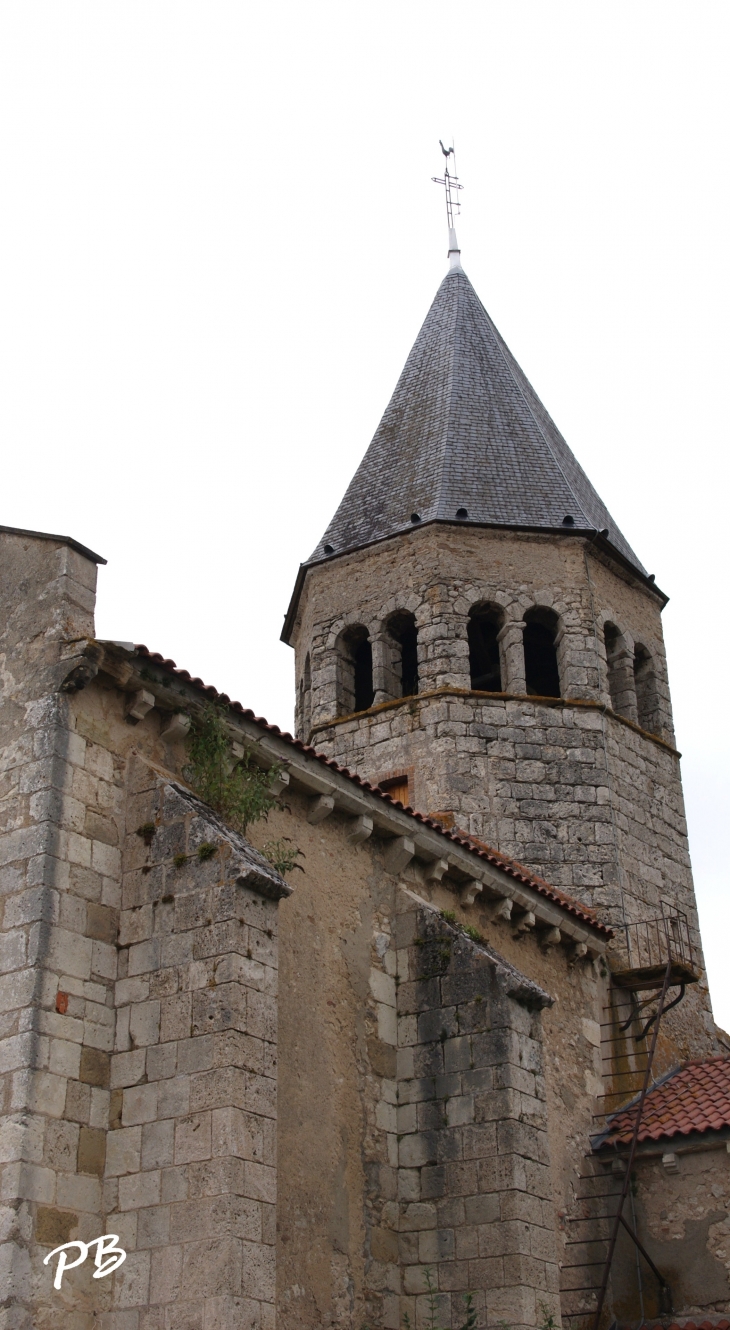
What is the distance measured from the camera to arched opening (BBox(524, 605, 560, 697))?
62.6ft

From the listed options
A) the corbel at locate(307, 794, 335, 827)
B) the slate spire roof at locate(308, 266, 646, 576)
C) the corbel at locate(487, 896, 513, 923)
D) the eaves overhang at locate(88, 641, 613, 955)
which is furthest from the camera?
the slate spire roof at locate(308, 266, 646, 576)

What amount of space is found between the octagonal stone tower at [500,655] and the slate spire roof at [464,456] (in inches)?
1.5

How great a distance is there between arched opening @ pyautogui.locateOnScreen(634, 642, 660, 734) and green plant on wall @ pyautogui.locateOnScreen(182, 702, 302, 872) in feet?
30.7

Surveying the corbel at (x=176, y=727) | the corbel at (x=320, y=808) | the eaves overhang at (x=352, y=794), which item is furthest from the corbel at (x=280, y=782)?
the corbel at (x=176, y=727)

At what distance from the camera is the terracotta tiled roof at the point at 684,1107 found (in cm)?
1364

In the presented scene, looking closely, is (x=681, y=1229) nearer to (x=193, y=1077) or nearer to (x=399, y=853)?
(x=399, y=853)

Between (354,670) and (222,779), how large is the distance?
880cm

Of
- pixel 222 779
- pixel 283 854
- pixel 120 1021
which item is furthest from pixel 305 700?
pixel 120 1021

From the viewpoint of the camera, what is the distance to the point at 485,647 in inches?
769

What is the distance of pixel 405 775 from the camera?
17.7 m

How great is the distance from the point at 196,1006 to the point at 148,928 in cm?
75

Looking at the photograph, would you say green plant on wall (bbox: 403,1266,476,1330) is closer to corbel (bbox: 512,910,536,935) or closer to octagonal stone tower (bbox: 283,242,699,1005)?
corbel (bbox: 512,910,536,935)

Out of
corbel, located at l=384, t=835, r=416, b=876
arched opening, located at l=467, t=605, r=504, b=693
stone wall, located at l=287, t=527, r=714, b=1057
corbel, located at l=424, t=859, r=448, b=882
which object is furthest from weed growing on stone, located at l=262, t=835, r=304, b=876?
arched opening, located at l=467, t=605, r=504, b=693

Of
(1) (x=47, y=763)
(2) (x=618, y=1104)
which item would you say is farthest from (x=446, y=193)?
(1) (x=47, y=763)
